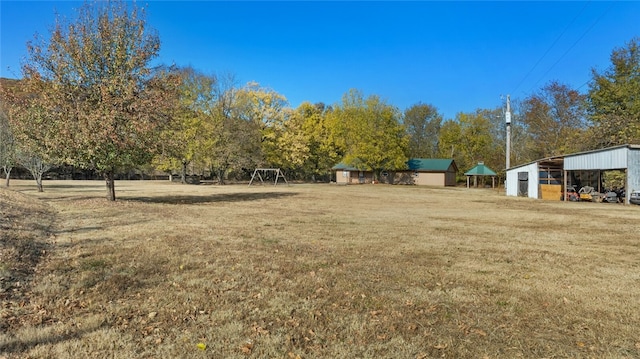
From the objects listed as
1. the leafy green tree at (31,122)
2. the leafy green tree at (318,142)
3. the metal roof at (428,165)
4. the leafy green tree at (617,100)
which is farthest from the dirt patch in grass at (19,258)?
the metal roof at (428,165)

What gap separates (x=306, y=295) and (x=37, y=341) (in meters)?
2.76

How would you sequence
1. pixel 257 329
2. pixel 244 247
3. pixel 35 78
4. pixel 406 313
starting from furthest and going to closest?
1. pixel 35 78
2. pixel 244 247
3. pixel 406 313
4. pixel 257 329

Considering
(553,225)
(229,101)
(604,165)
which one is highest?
(229,101)

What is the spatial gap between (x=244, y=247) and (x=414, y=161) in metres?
51.7

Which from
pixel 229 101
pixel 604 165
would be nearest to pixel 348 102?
pixel 229 101

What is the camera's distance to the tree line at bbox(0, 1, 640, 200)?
14.2m

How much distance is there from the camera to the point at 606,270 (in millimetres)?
6449

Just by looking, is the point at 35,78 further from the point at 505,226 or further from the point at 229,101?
the point at 229,101

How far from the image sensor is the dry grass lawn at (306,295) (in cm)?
353

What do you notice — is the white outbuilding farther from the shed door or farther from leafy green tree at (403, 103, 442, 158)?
leafy green tree at (403, 103, 442, 158)

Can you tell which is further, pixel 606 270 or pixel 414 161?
pixel 414 161

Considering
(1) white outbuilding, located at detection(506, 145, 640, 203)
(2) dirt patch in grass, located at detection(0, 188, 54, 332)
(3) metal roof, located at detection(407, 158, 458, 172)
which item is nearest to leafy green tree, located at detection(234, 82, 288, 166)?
(3) metal roof, located at detection(407, 158, 458, 172)

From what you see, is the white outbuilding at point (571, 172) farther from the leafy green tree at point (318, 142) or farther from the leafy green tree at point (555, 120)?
the leafy green tree at point (318, 142)

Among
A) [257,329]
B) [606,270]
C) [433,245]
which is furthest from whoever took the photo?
[433,245]
